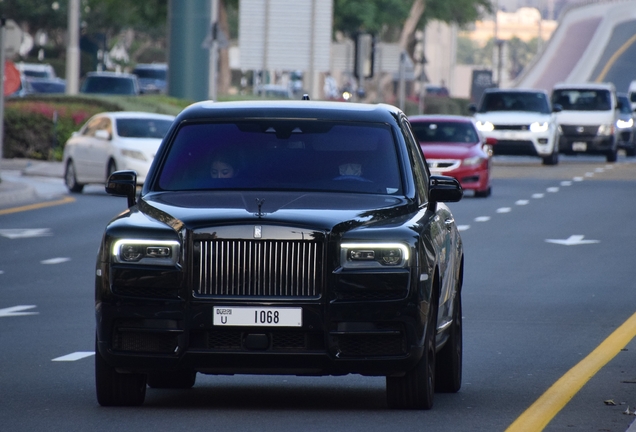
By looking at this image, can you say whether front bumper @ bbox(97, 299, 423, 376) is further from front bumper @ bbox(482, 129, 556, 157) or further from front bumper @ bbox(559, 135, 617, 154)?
front bumper @ bbox(559, 135, 617, 154)

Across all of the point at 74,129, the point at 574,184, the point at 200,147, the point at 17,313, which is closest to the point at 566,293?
the point at 17,313

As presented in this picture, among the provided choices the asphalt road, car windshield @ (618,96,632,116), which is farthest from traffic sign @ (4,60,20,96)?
car windshield @ (618,96,632,116)

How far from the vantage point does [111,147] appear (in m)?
A: 29.7

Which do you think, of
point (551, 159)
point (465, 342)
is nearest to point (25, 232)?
point (465, 342)

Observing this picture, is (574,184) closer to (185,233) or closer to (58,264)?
(58,264)

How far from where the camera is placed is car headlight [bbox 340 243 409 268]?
815cm

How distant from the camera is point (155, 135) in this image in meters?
30.8

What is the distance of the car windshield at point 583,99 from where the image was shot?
46.6 meters

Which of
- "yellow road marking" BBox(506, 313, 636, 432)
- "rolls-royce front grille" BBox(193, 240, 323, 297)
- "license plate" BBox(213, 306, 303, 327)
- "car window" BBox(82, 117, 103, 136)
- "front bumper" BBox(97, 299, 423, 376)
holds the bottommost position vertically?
"car window" BBox(82, 117, 103, 136)

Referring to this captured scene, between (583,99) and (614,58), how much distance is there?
2826 inches

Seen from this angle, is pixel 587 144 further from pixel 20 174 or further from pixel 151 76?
pixel 151 76

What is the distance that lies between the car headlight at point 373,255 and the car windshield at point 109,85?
49.8 m

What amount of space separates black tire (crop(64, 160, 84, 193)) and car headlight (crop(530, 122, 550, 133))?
13877 millimetres

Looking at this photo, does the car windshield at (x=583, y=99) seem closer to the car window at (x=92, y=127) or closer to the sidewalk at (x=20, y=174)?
the sidewalk at (x=20, y=174)
